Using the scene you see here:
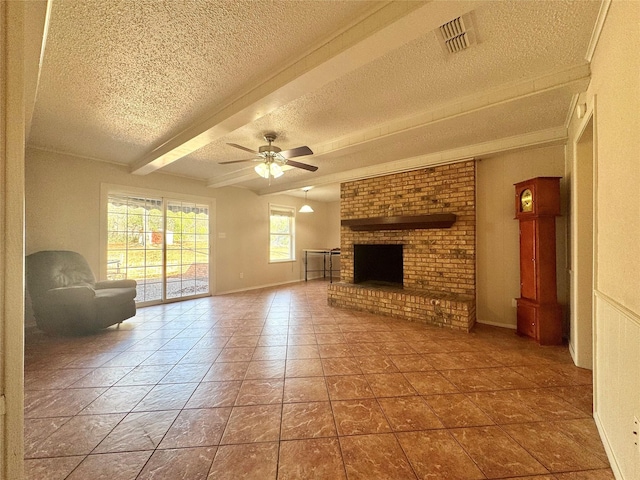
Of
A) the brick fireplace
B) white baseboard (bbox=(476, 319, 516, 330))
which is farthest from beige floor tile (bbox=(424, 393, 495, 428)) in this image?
white baseboard (bbox=(476, 319, 516, 330))

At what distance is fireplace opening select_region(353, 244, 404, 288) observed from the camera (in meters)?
4.68

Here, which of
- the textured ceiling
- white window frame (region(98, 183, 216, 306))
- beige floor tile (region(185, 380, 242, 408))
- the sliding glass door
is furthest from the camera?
the sliding glass door

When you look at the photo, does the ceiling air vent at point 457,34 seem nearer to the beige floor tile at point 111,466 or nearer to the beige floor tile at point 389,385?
the beige floor tile at point 389,385

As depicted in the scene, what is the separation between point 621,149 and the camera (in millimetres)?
1224

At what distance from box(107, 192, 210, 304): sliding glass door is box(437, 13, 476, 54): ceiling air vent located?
4.90 m

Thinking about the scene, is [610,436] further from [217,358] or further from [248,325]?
[248,325]

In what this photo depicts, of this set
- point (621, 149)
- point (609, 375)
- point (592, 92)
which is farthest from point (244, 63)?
point (609, 375)

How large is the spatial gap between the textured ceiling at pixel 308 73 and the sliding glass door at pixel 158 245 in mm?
1439

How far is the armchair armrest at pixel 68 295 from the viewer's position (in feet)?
10.2

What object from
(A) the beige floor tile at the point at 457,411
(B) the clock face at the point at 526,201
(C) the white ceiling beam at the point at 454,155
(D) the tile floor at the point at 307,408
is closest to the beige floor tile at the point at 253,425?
(D) the tile floor at the point at 307,408

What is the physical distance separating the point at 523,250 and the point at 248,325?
361 centimetres

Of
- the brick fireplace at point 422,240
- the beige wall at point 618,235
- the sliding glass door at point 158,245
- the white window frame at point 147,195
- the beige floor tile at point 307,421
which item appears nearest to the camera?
the beige wall at point 618,235

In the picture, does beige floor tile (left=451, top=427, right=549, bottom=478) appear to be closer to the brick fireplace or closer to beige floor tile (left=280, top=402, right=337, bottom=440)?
beige floor tile (left=280, top=402, right=337, bottom=440)

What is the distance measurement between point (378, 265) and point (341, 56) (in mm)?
3886
